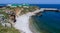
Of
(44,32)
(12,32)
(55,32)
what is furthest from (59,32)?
(12,32)

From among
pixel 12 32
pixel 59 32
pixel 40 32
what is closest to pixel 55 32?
pixel 59 32

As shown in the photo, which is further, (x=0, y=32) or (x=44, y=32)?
(x=44, y=32)

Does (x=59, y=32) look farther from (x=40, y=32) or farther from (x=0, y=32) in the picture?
(x=0, y=32)

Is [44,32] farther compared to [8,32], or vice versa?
[44,32]

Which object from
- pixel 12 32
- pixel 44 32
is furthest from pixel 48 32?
pixel 12 32

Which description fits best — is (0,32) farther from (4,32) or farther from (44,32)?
(44,32)

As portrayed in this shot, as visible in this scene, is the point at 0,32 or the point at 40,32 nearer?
the point at 0,32

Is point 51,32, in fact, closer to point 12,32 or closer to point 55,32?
point 55,32
